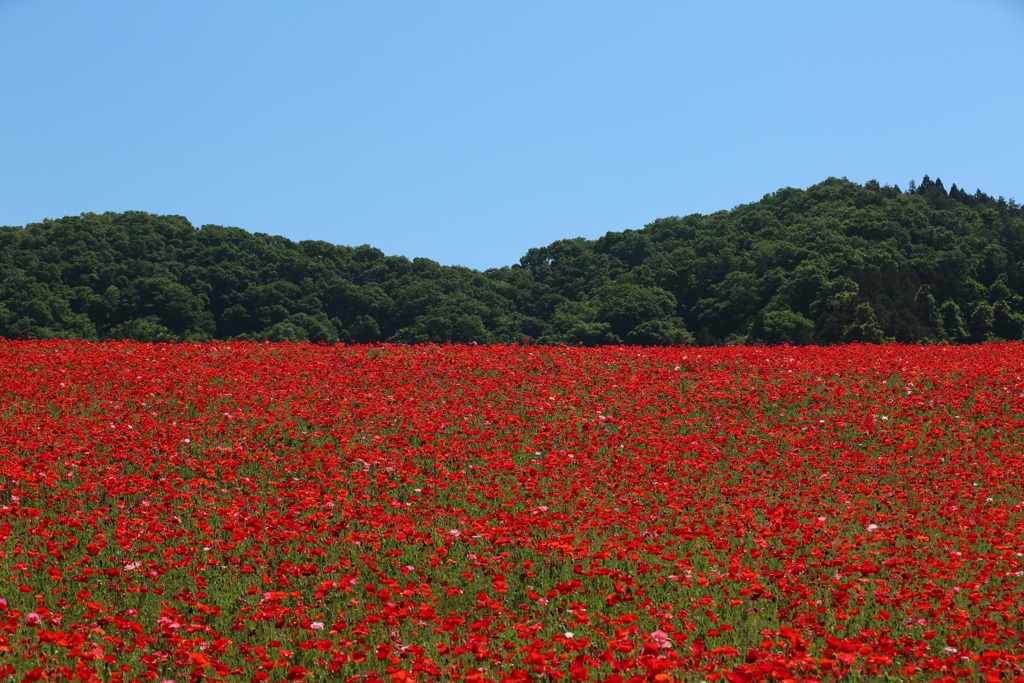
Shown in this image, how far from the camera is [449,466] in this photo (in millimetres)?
15500

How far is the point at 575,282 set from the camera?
77812mm

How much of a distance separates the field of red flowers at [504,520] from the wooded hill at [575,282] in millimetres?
36237

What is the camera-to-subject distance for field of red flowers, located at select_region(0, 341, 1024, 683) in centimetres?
907

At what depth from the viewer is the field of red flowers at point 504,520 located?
907 centimetres

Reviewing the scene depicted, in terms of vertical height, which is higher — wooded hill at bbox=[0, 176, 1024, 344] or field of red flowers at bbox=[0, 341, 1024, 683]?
wooded hill at bbox=[0, 176, 1024, 344]

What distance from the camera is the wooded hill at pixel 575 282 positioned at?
60688 millimetres

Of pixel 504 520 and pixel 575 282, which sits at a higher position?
pixel 575 282

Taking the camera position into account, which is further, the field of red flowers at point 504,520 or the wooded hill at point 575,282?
the wooded hill at point 575,282

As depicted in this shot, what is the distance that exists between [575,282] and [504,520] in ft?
214

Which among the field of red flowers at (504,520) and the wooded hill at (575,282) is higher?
the wooded hill at (575,282)

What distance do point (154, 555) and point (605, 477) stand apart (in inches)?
236

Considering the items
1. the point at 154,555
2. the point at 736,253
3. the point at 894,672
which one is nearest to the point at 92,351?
the point at 154,555

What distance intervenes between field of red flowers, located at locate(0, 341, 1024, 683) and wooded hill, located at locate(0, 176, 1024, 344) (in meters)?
36.2

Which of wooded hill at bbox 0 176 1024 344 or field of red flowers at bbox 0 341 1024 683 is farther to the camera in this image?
wooded hill at bbox 0 176 1024 344
